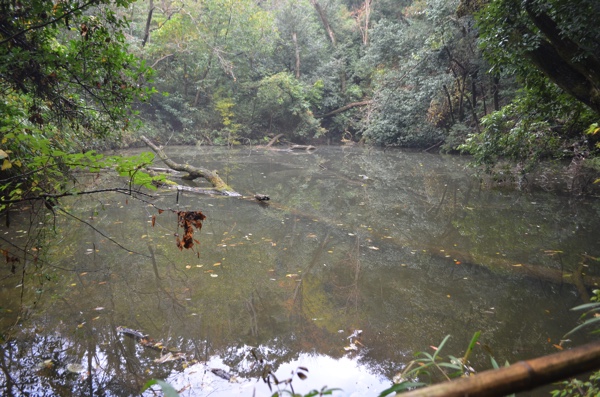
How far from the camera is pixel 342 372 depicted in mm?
2898

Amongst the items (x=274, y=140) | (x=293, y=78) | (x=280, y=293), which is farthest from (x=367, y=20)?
(x=280, y=293)

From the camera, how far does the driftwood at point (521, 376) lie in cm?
75

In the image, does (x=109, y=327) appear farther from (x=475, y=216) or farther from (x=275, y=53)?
(x=275, y=53)

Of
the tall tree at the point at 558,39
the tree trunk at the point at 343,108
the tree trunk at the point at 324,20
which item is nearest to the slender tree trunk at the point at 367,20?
the tree trunk at the point at 324,20

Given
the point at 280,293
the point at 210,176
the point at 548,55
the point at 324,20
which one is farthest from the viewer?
the point at 324,20

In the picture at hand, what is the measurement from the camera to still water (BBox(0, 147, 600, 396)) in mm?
2852

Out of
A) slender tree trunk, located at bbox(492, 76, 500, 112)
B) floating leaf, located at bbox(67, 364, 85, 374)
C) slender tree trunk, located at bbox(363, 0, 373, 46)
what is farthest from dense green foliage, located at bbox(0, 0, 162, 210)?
slender tree trunk, located at bbox(363, 0, 373, 46)

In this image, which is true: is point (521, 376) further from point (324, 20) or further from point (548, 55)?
point (324, 20)

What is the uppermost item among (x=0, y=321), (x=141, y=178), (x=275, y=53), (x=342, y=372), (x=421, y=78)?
(x=275, y=53)

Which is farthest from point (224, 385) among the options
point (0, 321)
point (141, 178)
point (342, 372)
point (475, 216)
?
point (475, 216)

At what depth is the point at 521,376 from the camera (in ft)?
2.64

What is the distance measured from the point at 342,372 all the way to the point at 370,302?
120 cm

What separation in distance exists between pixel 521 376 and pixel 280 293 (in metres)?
3.45

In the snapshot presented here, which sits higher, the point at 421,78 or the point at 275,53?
the point at 275,53
